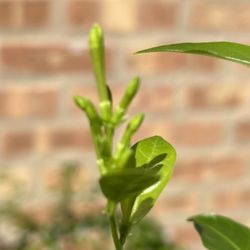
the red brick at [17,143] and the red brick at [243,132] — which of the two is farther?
the red brick at [243,132]

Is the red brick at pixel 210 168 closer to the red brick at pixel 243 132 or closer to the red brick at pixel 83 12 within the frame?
the red brick at pixel 243 132

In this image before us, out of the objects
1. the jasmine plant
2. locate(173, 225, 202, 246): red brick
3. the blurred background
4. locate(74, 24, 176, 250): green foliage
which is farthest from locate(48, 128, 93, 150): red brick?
locate(74, 24, 176, 250): green foliage

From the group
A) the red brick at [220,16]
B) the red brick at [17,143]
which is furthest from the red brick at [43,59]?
the red brick at [220,16]

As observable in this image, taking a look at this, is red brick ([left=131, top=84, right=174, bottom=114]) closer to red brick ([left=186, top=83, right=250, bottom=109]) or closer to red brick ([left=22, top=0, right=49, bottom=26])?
red brick ([left=186, top=83, right=250, bottom=109])

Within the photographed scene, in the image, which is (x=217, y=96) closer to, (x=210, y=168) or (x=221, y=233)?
(x=210, y=168)

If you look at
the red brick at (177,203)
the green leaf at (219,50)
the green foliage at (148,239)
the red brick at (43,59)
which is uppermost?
the green leaf at (219,50)

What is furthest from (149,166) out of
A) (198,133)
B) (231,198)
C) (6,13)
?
(231,198)
